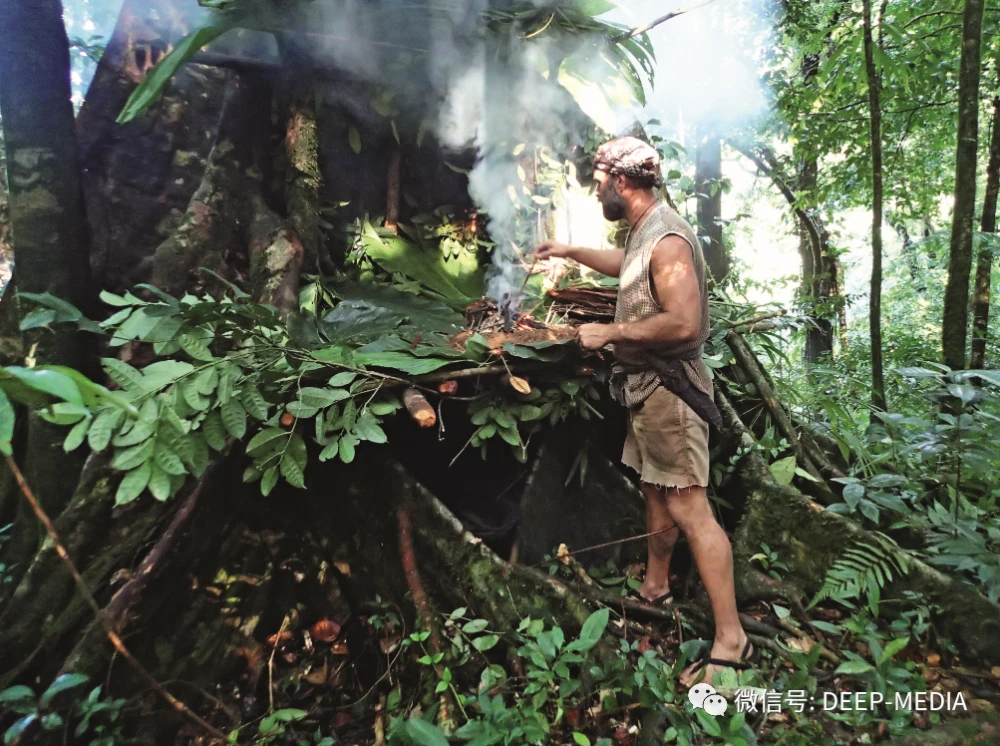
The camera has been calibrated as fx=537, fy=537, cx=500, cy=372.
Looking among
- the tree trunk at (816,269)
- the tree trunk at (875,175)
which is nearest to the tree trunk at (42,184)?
Answer: the tree trunk at (875,175)

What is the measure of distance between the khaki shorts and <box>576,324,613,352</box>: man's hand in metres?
0.37

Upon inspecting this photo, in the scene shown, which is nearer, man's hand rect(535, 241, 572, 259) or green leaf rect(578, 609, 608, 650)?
green leaf rect(578, 609, 608, 650)

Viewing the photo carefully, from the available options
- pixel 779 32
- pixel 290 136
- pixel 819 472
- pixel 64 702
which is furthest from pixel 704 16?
pixel 64 702

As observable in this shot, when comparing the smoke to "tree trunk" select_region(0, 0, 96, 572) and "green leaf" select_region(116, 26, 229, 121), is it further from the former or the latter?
"tree trunk" select_region(0, 0, 96, 572)

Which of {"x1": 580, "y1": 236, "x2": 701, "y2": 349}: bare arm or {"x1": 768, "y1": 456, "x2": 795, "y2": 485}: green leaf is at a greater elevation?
{"x1": 580, "y1": 236, "x2": 701, "y2": 349}: bare arm

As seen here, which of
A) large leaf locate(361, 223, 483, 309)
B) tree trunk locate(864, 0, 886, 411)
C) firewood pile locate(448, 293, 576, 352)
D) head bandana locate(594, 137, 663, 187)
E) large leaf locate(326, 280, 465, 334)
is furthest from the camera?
large leaf locate(361, 223, 483, 309)

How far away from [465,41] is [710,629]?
14.7ft

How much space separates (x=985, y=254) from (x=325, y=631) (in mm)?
5285

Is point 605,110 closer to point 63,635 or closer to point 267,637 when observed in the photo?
point 267,637

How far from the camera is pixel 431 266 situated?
188 inches

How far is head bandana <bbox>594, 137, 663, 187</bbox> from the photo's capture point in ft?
8.87

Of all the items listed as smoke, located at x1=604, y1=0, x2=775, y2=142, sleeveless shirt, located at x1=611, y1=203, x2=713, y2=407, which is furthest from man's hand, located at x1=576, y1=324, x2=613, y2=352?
smoke, located at x1=604, y1=0, x2=775, y2=142

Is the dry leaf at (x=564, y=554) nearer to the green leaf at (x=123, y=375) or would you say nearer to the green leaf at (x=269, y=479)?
the green leaf at (x=269, y=479)

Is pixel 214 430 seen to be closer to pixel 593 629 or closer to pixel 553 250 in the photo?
pixel 593 629
